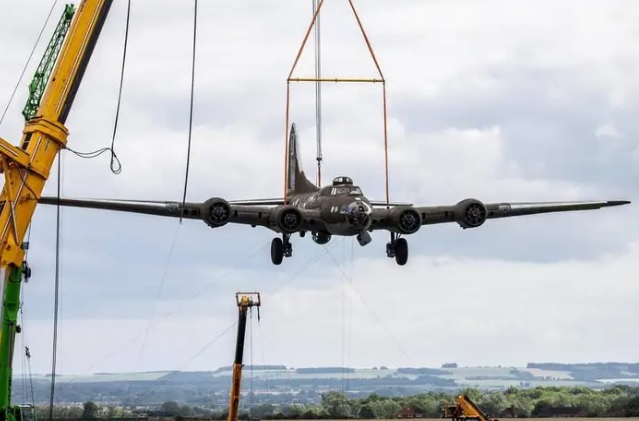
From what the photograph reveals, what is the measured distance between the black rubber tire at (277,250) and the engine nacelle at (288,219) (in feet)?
16.6

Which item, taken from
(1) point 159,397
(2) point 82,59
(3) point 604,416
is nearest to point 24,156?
(2) point 82,59

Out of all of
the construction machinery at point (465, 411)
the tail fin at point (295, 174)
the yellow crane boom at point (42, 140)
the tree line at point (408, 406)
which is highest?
the tail fin at point (295, 174)

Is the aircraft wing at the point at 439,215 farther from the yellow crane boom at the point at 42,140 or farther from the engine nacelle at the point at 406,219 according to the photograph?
the yellow crane boom at the point at 42,140

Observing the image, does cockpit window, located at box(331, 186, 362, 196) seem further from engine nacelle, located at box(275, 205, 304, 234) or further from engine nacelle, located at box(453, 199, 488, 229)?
engine nacelle, located at box(453, 199, 488, 229)

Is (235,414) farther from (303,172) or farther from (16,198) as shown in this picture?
(16,198)

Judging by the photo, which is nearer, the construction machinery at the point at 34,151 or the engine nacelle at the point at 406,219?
the construction machinery at the point at 34,151

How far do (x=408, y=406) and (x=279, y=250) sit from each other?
6205 centimetres

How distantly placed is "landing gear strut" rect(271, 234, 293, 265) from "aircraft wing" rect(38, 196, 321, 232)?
6.40 feet

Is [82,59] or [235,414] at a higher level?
[82,59]

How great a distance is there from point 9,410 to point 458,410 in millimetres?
33261

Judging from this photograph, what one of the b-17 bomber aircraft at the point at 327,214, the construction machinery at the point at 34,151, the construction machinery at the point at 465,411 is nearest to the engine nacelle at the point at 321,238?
the b-17 bomber aircraft at the point at 327,214

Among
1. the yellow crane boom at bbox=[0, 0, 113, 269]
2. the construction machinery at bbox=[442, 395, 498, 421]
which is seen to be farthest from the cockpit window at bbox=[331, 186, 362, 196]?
the yellow crane boom at bbox=[0, 0, 113, 269]

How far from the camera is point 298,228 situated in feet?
196

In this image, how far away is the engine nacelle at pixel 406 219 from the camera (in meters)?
59.9
